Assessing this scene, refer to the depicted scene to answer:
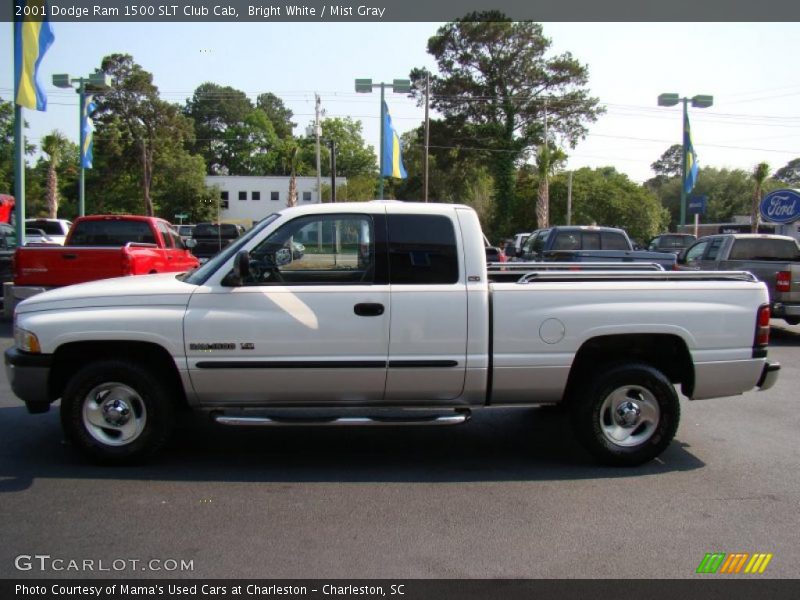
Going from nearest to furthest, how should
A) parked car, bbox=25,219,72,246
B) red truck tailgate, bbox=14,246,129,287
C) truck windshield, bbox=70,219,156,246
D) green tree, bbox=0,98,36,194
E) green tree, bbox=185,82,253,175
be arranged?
red truck tailgate, bbox=14,246,129,287 → truck windshield, bbox=70,219,156,246 → parked car, bbox=25,219,72,246 → green tree, bbox=0,98,36,194 → green tree, bbox=185,82,253,175

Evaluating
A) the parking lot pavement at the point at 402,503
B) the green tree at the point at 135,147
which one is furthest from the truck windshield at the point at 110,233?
the green tree at the point at 135,147

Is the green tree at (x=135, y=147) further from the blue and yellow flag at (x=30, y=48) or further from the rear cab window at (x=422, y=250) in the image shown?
the rear cab window at (x=422, y=250)

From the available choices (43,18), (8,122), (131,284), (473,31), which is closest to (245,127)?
(8,122)

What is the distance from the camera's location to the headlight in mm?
5191

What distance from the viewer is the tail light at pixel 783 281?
39.3 ft

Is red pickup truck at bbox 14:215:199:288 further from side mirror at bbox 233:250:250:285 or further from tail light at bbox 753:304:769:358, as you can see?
tail light at bbox 753:304:769:358

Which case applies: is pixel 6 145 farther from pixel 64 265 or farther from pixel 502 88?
pixel 64 265

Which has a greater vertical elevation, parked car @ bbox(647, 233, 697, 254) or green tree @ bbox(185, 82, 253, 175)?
green tree @ bbox(185, 82, 253, 175)

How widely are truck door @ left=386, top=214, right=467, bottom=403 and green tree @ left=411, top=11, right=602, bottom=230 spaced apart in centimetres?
4571

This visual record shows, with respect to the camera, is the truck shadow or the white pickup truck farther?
the truck shadow

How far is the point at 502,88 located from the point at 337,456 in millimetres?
46980

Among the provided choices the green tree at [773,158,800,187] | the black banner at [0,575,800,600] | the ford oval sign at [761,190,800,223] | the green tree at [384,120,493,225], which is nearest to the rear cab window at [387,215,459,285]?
the black banner at [0,575,800,600]

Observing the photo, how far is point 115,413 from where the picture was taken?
5.35 m

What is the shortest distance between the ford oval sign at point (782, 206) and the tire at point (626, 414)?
518 inches
